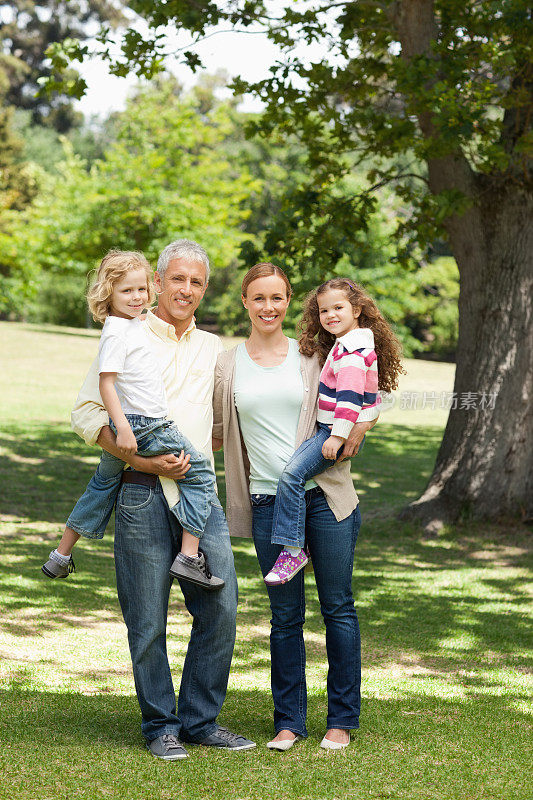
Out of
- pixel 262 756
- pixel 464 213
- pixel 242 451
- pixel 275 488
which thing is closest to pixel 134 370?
pixel 242 451

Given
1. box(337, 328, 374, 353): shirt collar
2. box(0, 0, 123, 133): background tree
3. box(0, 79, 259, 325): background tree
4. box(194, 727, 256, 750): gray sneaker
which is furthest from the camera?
box(0, 0, 123, 133): background tree

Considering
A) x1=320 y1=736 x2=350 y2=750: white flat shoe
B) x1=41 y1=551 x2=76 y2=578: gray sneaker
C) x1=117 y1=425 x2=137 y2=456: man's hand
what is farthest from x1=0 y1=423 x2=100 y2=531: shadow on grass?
x1=117 y1=425 x2=137 y2=456: man's hand

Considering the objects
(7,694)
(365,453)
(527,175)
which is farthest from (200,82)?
(7,694)

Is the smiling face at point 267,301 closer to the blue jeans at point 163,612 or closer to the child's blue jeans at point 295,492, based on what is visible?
the child's blue jeans at point 295,492

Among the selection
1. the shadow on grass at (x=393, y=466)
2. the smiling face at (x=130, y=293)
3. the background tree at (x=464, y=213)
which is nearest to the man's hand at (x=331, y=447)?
the smiling face at (x=130, y=293)

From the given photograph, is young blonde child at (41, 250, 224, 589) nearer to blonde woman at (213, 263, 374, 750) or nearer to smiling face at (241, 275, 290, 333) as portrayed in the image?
blonde woman at (213, 263, 374, 750)

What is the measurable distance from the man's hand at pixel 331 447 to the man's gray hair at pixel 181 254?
0.83 meters

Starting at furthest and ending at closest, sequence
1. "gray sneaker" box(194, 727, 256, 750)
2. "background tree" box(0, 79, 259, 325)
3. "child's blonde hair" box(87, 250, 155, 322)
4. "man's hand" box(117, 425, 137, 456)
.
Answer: "background tree" box(0, 79, 259, 325), "gray sneaker" box(194, 727, 256, 750), "child's blonde hair" box(87, 250, 155, 322), "man's hand" box(117, 425, 137, 456)

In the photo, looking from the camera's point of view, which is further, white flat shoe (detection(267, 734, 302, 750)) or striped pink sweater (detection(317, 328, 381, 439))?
white flat shoe (detection(267, 734, 302, 750))

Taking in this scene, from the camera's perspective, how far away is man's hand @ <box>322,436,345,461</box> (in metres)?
3.62

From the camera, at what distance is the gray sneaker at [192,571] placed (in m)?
3.53

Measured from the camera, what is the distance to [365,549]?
29.4 ft

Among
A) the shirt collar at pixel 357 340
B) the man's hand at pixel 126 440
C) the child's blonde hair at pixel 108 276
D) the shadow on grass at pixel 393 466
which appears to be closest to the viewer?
the man's hand at pixel 126 440

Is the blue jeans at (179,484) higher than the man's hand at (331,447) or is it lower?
lower
